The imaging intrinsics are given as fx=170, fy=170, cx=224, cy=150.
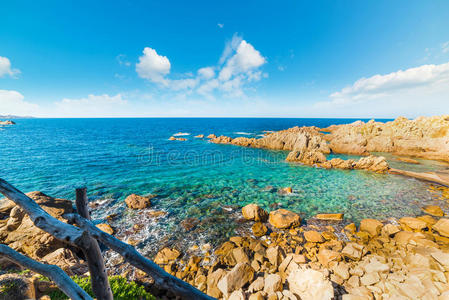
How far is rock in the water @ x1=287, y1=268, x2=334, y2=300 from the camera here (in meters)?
7.07

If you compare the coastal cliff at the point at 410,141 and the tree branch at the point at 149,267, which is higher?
the tree branch at the point at 149,267

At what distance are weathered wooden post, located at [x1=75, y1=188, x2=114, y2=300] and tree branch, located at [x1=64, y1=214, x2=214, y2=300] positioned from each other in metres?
0.31

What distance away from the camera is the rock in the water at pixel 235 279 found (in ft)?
25.3

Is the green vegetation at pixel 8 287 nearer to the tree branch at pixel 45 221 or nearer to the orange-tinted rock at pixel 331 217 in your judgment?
the tree branch at pixel 45 221

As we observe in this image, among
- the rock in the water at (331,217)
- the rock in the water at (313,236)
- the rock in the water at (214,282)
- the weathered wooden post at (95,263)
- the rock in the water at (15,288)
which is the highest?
the weathered wooden post at (95,263)

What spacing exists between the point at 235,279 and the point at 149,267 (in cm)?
680

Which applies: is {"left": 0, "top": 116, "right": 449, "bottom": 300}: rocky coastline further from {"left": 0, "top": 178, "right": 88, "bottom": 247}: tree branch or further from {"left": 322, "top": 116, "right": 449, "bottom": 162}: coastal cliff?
{"left": 322, "top": 116, "right": 449, "bottom": 162}: coastal cliff

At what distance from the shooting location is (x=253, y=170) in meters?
28.8

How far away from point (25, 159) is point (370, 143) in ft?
256

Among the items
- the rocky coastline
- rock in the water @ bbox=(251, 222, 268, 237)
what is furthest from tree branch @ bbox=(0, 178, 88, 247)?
rock in the water @ bbox=(251, 222, 268, 237)

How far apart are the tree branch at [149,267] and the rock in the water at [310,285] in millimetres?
6976

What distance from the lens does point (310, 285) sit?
7445 millimetres

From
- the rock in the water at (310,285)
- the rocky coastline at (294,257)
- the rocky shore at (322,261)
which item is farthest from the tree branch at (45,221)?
the rock in the water at (310,285)

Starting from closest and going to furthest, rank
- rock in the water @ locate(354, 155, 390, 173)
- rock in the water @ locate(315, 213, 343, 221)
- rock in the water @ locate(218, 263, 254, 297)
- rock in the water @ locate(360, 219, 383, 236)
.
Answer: rock in the water @ locate(218, 263, 254, 297)
rock in the water @ locate(360, 219, 383, 236)
rock in the water @ locate(315, 213, 343, 221)
rock in the water @ locate(354, 155, 390, 173)
